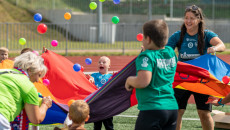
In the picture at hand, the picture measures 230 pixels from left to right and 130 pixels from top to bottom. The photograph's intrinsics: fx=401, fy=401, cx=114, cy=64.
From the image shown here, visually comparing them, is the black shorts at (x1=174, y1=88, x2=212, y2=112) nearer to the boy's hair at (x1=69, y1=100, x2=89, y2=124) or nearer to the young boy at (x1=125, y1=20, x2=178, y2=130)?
the young boy at (x1=125, y1=20, x2=178, y2=130)

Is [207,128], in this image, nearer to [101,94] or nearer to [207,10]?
[101,94]

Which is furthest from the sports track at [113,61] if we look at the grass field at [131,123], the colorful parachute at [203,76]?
the colorful parachute at [203,76]

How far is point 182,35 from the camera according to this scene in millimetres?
5691

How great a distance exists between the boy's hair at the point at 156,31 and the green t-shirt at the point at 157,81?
0.39 feet

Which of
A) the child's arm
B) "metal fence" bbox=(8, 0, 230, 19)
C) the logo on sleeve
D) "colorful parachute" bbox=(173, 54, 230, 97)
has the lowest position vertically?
"colorful parachute" bbox=(173, 54, 230, 97)

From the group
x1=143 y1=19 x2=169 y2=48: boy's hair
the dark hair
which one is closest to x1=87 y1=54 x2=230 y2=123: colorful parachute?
the dark hair

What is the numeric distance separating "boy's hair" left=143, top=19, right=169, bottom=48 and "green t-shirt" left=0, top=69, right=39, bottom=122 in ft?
4.28

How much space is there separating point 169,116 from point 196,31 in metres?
1.99

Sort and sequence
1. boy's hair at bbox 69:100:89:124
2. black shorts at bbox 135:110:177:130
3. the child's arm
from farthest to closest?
1. boy's hair at bbox 69:100:89:124
2. black shorts at bbox 135:110:177:130
3. the child's arm

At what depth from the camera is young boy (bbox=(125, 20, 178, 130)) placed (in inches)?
152

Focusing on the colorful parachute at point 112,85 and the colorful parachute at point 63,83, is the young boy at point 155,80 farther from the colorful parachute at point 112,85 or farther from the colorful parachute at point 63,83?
the colorful parachute at point 63,83

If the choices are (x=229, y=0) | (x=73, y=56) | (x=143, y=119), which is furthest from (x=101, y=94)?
(x=229, y=0)

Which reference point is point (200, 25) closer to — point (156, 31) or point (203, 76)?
point (203, 76)

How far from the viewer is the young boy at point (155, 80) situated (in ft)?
12.7
